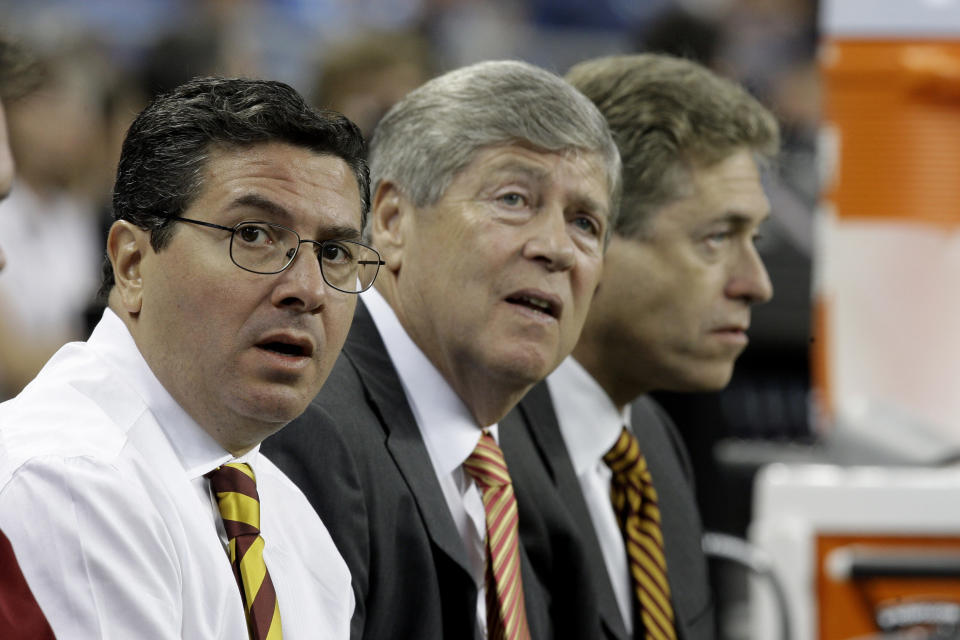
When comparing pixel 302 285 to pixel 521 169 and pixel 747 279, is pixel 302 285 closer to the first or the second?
pixel 521 169

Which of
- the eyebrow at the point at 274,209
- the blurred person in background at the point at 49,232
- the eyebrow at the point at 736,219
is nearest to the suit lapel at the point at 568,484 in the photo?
the eyebrow at the point at 736,219

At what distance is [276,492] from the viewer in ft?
5.52

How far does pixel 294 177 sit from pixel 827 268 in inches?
110

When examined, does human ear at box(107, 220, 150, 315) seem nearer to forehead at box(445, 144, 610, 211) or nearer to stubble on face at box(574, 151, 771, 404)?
forehead at box(445, 144, 610, 211)

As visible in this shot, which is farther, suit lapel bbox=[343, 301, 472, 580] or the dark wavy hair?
→ suit lapel bbox=[343, 301, 472, 580]

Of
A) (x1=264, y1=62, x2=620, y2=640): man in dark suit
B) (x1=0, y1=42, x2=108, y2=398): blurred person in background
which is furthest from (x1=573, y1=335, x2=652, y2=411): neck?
(x1=0, y1=42, x2=108, y2=398): blurred person in background

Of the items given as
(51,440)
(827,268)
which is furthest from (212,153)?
(827,268)

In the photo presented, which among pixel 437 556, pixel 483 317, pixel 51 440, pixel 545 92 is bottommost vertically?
pixel 437 556

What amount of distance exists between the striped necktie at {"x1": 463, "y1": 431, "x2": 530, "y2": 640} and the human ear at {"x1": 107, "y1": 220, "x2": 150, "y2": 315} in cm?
67

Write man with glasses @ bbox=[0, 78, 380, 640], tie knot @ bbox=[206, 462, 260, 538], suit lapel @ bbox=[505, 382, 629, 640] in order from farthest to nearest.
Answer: suit lapel @ bbox=[505, 382, 629, 640] → tie knot @ bbox=[206, 462, 260, 538] → man with glasses @ bbox=[0, 78, 380, 640]

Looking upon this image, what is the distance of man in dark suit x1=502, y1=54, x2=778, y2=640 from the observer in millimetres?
2527

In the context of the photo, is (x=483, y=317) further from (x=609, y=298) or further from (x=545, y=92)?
(x=609, y=298)

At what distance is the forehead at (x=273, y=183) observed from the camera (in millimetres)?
1503

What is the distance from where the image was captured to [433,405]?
207 centimetres
